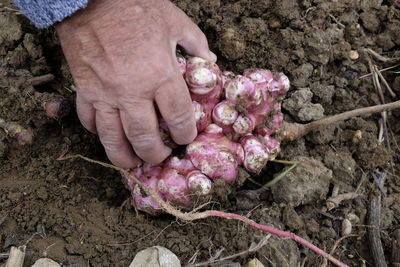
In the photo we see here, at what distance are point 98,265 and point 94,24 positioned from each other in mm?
901

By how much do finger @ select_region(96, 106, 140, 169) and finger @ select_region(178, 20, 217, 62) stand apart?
1.32 ft

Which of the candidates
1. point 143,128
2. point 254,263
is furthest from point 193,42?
point 254,263

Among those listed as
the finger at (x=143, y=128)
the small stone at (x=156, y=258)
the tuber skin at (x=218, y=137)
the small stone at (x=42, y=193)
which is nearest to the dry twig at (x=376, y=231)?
the tuber skin at (x=218, y=137)

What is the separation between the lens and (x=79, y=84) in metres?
1.64

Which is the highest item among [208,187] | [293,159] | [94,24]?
[94,24]

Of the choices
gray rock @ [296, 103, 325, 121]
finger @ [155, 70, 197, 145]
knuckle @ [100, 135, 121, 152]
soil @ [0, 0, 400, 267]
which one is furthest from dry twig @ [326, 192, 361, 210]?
knuckle @ [100, 135, 121, 152]

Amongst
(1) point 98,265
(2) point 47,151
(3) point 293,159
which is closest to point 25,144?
(2) point 47,151

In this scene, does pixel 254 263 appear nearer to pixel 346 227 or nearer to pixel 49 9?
pixel 346 227

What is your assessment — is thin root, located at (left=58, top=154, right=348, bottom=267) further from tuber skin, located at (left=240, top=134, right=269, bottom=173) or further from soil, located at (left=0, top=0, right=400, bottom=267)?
tuber skin, located at (left=240, top=134, right=269, bottom=173)

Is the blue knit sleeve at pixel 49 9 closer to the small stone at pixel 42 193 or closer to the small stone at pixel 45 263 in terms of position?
the small stone at pixel 42 193

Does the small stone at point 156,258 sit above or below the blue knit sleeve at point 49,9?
below

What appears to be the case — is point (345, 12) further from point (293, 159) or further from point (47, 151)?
point (47, 151)

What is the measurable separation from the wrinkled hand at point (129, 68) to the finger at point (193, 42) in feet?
0.13

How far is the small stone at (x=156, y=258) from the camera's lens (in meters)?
1.60
